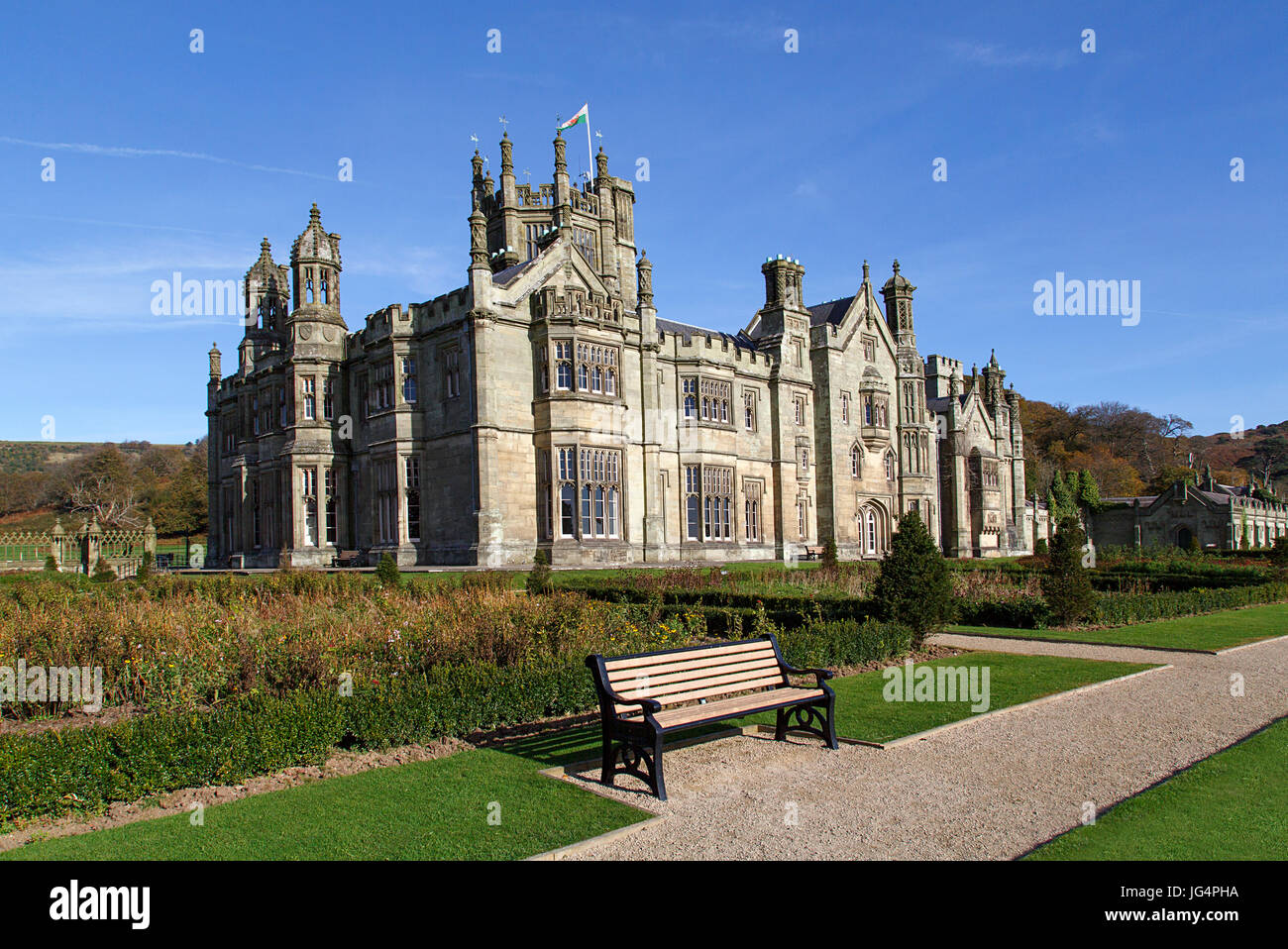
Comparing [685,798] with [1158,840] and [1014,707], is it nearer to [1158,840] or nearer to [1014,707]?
[1158,840]

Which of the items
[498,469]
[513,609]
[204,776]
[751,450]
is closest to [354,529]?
[498,469]

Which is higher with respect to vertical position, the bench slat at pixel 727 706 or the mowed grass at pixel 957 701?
the bench slat at pixel 727 706

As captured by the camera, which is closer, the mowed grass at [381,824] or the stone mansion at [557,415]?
the mowed grass at [381,824]

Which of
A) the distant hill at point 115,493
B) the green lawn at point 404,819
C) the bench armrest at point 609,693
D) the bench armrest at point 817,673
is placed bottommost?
the green lawn at point 404,819

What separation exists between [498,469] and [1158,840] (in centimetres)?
2605

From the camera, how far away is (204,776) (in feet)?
25.7

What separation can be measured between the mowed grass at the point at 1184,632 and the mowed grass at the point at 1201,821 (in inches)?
351

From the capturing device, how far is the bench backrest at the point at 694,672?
839cm

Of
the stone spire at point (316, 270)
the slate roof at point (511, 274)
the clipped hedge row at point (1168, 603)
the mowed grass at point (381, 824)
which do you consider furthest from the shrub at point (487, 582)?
the stone spire at point (316, 270)

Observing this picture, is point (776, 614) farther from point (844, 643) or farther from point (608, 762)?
point (608, 762)

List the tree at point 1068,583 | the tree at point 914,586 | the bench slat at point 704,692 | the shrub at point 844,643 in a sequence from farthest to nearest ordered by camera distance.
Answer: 1. the tree at point 1068,583
2. the tree at point 914,586
3. the shrub at point 844,643
4. the bench slat at point 704,692

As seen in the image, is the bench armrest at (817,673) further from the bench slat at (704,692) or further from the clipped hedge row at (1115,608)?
the clipped hedge row at (1115,608)

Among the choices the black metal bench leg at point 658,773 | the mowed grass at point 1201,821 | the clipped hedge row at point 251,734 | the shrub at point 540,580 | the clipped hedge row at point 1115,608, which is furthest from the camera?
the shrub at point 540,580

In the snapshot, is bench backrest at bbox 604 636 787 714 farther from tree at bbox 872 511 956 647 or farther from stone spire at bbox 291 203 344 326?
stone spire at bbox 291 203 344 326
